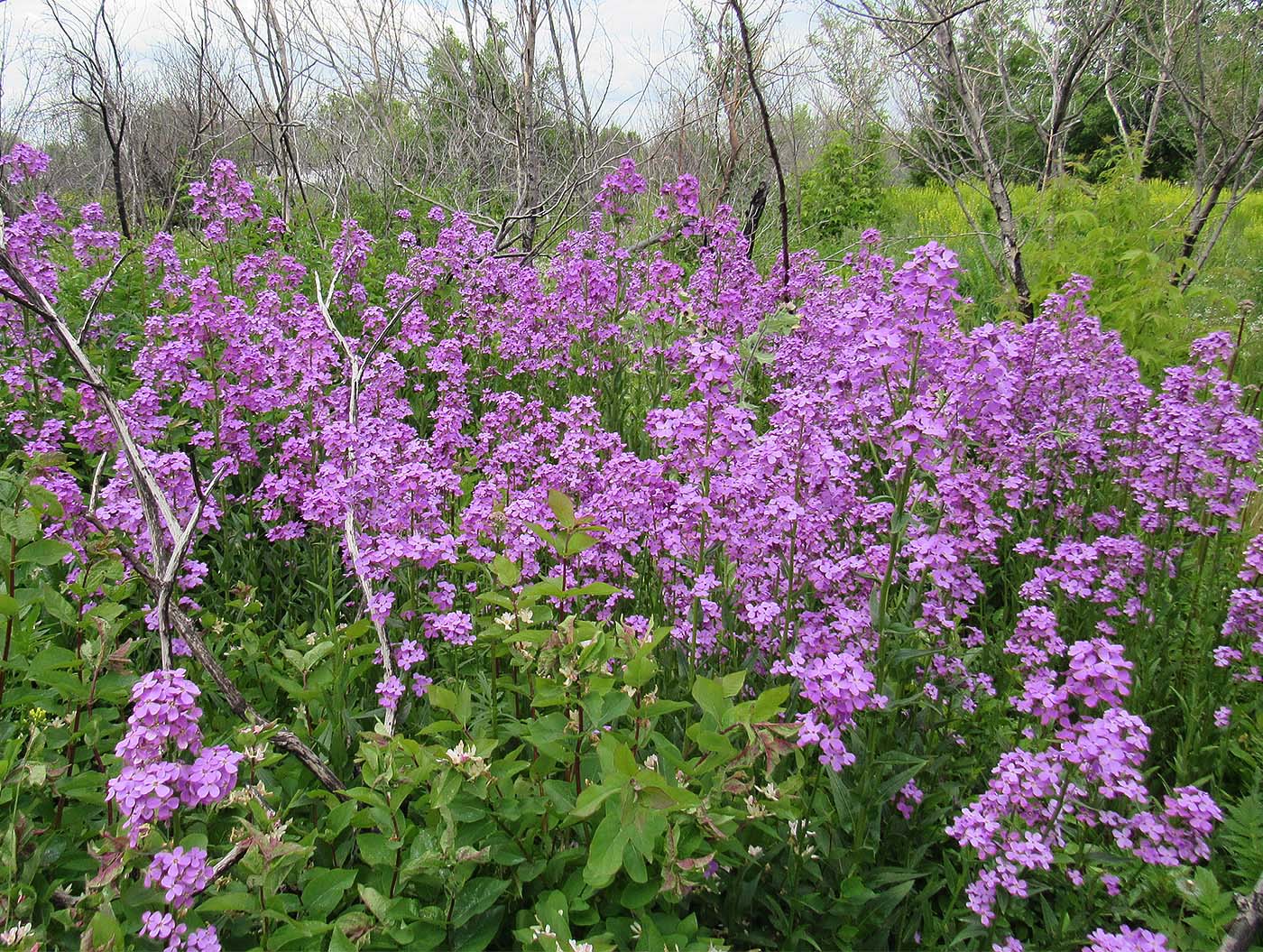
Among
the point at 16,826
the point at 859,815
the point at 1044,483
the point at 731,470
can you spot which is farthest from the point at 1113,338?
the point at 16,826

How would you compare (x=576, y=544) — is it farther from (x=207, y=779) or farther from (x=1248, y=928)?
(x=1248, y=928)

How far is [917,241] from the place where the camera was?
34.0 feet

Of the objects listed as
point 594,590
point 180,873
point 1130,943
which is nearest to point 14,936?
point 180,873

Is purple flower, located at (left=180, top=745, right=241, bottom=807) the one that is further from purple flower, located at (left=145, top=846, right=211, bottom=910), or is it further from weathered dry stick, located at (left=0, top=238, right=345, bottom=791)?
weathered dry stick, located at (left=0, top=238, right=345, bottom=791)

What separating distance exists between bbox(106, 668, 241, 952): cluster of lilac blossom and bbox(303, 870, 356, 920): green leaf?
186 mm

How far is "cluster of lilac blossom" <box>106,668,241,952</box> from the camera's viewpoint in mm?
1365

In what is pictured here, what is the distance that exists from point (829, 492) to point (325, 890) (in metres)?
1.82

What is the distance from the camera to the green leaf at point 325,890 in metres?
1.57

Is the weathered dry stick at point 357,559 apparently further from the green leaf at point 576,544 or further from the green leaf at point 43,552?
the green leaf at point 43,552

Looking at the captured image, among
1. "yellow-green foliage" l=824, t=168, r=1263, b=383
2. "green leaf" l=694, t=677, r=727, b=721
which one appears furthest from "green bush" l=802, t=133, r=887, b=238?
"green leaf" l=694, t=677, r=727, b=721

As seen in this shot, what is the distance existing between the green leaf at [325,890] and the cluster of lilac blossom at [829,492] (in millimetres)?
348

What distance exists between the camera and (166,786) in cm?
138

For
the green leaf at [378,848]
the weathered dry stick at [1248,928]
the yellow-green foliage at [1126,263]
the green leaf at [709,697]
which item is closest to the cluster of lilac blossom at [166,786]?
the green leaf at [378,848]

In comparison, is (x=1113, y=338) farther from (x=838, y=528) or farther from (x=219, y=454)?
(x=219, y=454)
